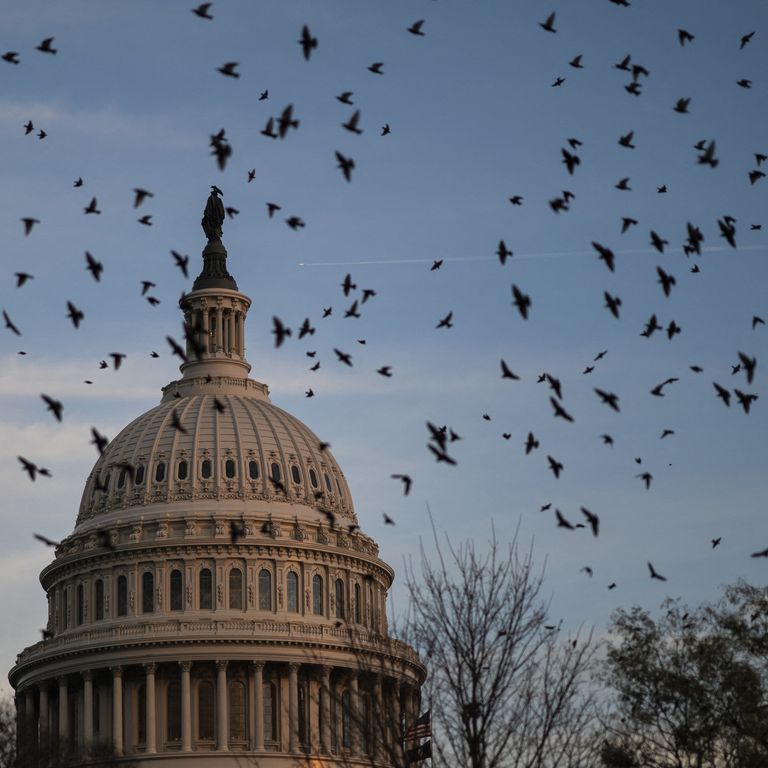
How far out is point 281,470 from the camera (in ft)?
529

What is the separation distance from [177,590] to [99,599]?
6.18 meters

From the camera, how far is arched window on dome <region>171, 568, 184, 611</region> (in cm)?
15475

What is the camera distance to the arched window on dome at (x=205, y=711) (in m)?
150

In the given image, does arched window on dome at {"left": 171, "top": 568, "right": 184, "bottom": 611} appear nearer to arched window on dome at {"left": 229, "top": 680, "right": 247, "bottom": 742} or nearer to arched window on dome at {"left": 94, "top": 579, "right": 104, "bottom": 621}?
arched window on dome at {"left": 94, "top": 579, "right": 104, "bottom": 621}

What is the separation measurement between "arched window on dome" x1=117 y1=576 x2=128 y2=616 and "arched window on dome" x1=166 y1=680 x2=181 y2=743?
674 cm

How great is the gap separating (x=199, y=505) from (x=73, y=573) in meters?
10.7

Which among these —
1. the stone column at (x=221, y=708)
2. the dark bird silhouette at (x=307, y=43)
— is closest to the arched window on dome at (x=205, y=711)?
the stone column at (x=221, y=708)

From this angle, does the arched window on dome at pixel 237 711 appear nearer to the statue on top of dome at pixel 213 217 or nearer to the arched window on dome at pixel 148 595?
the arched window on dome at pixel 148 595

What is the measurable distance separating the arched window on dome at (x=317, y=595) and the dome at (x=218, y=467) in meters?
4.38

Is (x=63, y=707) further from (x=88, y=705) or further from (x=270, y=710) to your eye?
(x=270, y=710)

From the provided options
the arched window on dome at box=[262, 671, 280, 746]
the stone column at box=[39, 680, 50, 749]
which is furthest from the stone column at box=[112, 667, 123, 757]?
the arched window on dome at box=[262, 671, 280, 746]

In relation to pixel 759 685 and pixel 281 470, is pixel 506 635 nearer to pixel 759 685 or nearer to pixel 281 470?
pixel 759 685

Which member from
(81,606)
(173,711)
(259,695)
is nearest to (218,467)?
(81,606)

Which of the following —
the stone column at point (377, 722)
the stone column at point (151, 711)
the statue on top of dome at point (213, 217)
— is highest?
the statue on top of dome at point (213, 217)
